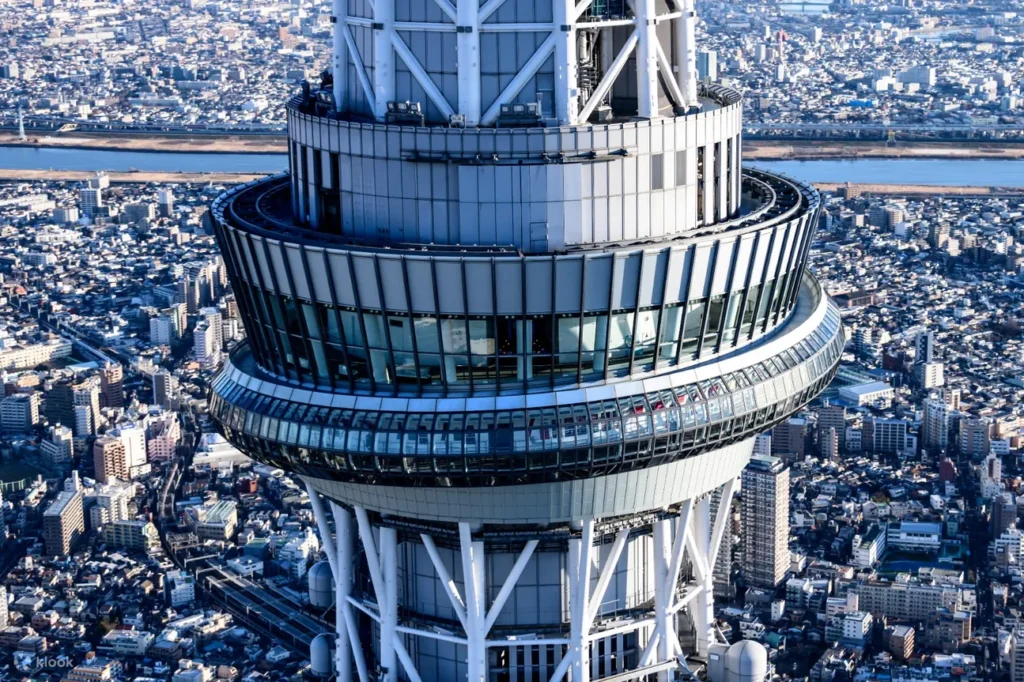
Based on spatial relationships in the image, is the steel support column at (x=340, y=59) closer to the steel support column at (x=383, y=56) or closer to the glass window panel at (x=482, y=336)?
the steel support column at (x=383, y=56)

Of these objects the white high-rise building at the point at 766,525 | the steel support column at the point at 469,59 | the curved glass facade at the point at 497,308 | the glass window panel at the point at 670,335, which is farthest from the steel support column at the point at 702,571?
the white high-rise building at the point at 766,525

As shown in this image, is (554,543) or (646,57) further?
(554,543)

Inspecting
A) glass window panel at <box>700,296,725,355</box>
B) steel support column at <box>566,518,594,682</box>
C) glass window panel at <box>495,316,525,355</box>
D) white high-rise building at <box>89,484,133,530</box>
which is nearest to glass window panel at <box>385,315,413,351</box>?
glass window panel at <box>495,316,525,355</box>

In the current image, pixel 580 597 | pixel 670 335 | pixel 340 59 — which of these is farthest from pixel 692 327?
pixel 340 59

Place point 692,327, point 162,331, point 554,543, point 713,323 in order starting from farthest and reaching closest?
point 162,331 → point 554,543 → point 713,323 → point 692,327

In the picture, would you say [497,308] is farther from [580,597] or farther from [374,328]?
[580,597]

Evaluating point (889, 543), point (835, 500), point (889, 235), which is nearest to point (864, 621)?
point (889, 543)

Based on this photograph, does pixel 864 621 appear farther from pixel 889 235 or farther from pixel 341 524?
pixel 889 235
